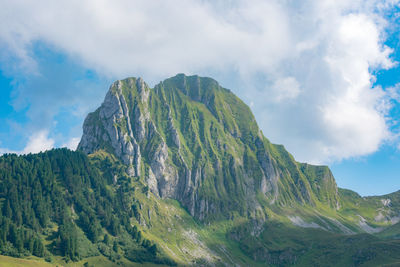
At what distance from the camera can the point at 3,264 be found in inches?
7539
